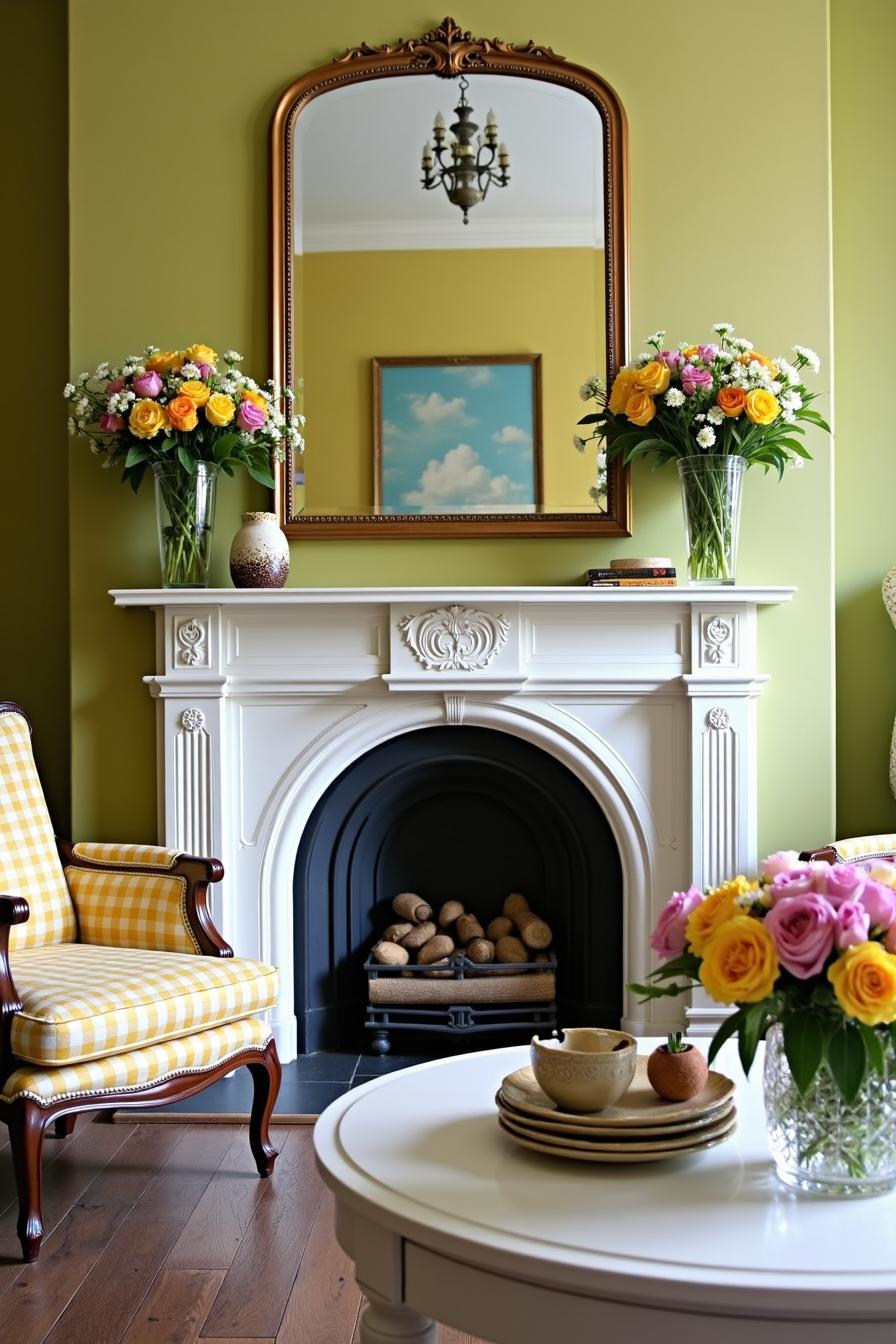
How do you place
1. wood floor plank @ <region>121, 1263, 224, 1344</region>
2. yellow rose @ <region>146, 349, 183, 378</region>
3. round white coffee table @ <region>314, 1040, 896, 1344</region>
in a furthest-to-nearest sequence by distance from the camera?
yellow rose @ <region>146, 349, 183, 378</region> → wood floor plank @ <region>121, 1263, 224, 1344</region> → round white coffee table @ <region>314, 1040, 896, 1344</region>

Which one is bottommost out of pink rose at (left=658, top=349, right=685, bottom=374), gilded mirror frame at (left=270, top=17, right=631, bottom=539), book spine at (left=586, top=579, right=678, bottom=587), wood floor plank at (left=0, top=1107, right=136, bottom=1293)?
wood floor plank at (left=0, top=1107, right=136, bottom=1293)

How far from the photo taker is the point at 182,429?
3443 millimetres

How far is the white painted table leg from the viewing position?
1.51m

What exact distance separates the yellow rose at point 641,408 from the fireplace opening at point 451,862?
0.96m

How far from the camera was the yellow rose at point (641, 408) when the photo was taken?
11.4ft

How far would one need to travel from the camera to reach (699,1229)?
1359mm

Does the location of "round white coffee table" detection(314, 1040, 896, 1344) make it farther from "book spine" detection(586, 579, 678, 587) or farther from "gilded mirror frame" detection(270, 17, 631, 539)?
"gilded mirror frame" detection(270, 17, 631, 539)

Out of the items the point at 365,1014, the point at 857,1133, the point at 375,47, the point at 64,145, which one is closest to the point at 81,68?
the point at 64,145

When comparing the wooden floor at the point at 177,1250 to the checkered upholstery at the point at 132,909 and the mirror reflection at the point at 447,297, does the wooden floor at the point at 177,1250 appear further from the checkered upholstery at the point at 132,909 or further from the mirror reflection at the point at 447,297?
the mirror reflection at the point at 447,297

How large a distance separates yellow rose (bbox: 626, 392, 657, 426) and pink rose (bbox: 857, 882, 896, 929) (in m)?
2.20

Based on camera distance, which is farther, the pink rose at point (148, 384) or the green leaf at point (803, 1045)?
the pink rose at point (148, 384)

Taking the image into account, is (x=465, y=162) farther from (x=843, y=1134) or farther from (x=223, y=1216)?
(x=843, y=1134)

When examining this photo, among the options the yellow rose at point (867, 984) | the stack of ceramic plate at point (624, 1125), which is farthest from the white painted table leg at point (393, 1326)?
the yellow rose at point (867, 984)

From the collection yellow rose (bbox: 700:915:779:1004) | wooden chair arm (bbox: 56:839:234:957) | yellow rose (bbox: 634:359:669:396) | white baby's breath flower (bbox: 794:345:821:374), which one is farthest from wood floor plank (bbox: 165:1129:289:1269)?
white baby's breath flower (bbox: 794:345:821:374)
